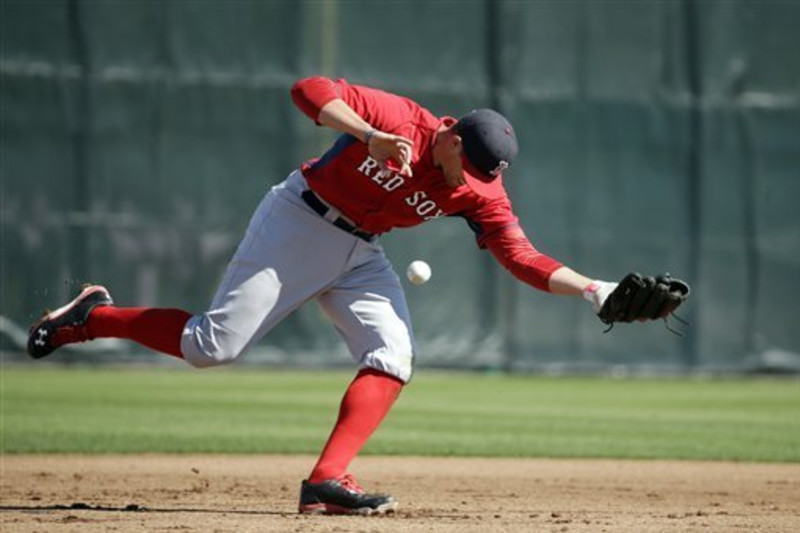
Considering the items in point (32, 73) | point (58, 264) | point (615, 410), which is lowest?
point (615, 410)

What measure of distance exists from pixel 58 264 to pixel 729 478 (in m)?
7.34

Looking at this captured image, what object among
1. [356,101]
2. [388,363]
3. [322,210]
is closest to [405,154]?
[356,101]

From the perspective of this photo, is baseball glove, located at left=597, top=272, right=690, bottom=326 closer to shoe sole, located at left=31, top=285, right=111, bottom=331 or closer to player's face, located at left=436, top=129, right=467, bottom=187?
player's face, located at left=436, top=129, right=467, bottom=187

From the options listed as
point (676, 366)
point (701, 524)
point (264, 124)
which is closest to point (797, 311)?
point (676, 366)

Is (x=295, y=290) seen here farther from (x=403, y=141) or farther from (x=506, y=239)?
(x=403, y=141)

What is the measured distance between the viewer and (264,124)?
13.5 metres

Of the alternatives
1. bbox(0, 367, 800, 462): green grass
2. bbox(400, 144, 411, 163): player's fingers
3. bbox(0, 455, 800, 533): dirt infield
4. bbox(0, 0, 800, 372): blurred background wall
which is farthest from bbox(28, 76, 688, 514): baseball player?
bbox(0, 0, 800, 372): blurred background wall

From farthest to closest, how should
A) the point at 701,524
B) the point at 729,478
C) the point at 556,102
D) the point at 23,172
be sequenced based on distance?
1. the point at 556,102
2. the point at 23,172
3. the point at 729,478
4. the point at 701,524

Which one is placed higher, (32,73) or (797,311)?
(32,73)

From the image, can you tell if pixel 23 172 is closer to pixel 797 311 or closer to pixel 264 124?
pixel 264 124

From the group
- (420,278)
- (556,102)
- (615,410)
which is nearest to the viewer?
(420,278)

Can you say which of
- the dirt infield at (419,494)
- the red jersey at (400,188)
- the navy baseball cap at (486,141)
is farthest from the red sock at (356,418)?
the navy baseball cap at (486,141)

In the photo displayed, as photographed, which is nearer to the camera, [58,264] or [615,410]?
[615,410]

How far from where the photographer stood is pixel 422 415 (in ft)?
34.5
